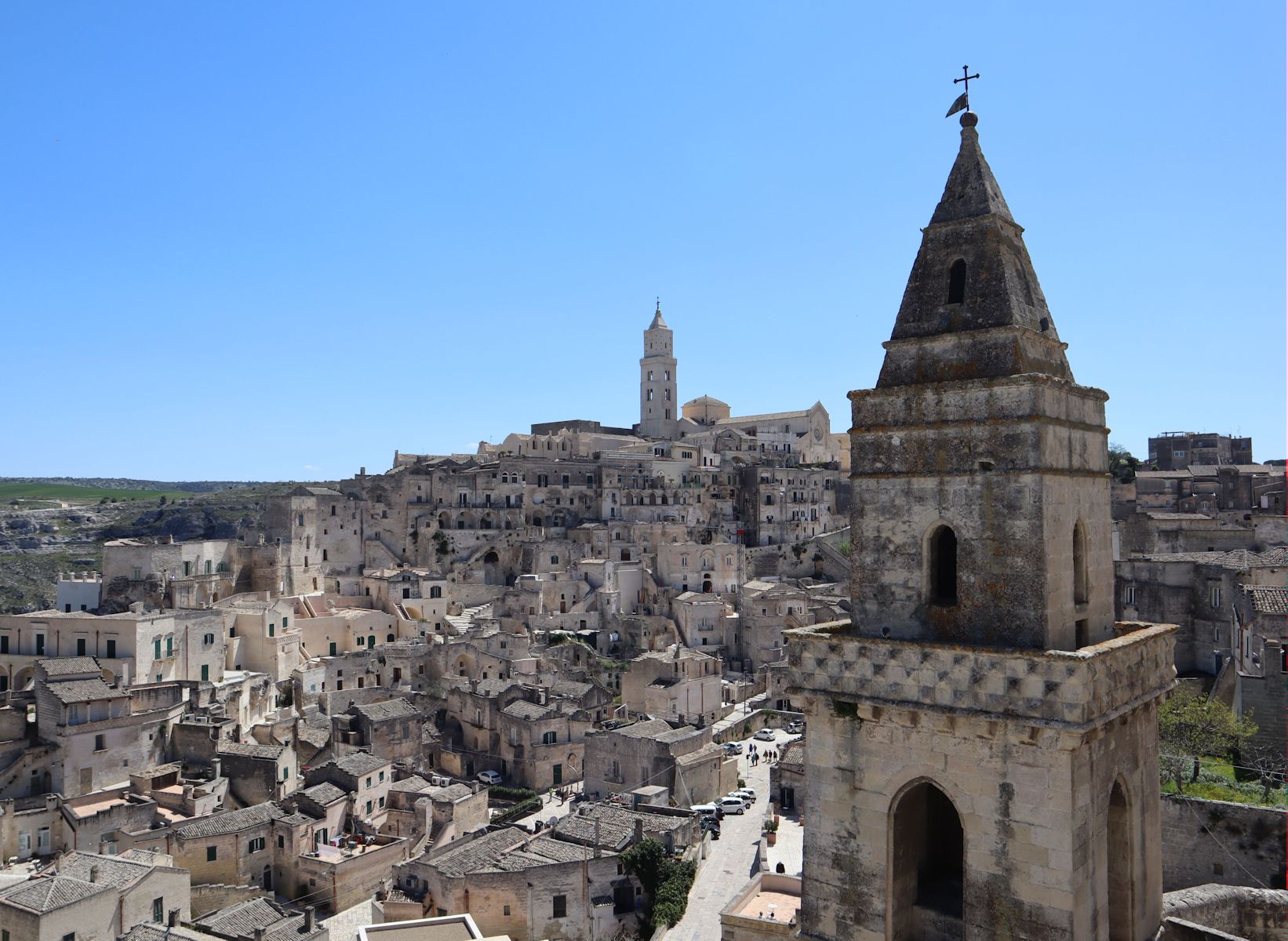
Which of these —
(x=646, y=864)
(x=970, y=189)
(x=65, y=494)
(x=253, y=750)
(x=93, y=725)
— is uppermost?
(x=970, y=189)

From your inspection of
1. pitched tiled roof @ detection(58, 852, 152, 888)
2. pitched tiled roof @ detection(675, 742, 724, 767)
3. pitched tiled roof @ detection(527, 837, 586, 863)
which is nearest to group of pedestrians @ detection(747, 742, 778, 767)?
pitched tiled roof @ detection(675, 742, 724, 767)

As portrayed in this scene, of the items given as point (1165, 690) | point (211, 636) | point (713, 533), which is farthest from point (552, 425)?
point (1165, 690)

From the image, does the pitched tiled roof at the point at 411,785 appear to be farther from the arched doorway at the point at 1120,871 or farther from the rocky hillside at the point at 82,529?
the rocky hillside at the point at 82,529

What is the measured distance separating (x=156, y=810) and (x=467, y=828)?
36.0 ft

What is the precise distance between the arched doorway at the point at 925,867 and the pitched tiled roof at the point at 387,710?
112 ft

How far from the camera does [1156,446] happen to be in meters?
86.4

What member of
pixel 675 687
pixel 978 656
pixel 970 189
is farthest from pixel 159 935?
pixel 970 189

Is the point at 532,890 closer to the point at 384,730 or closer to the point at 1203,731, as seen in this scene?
the point at 384,730

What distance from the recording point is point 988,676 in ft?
28.4

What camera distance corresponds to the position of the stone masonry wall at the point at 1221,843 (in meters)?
17.3

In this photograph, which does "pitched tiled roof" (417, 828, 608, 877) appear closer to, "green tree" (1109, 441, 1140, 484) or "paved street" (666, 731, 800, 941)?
"paved street" (666, 731, 800, 941)

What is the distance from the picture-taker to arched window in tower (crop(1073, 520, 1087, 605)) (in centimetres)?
975

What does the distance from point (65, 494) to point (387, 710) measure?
140375 mm

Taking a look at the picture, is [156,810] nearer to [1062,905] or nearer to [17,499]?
[1062,905]
